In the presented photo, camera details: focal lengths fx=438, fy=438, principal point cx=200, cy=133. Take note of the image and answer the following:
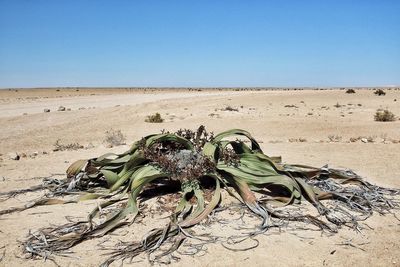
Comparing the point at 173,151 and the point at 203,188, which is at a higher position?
the point at 173,151

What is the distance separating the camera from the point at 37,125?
1448 centimetres

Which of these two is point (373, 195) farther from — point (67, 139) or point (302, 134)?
point (67, 139)

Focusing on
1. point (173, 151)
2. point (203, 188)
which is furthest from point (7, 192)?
point (203, 188)

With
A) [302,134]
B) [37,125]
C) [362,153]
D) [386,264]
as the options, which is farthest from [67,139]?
[386,264]

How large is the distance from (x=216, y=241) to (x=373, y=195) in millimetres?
1962

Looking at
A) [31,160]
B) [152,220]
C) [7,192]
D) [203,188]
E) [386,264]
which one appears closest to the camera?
[386,264]

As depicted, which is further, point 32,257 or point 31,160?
point 31,160

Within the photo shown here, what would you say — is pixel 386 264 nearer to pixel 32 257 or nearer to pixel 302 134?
pixel 32 257

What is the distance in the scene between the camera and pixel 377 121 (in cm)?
1398

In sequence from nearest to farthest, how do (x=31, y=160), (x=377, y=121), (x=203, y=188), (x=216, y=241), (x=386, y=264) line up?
(x=386, y=264) → (x=216, y=241) → (x=203, y=188) → (x=31, y=160) → (x=377, y=121)

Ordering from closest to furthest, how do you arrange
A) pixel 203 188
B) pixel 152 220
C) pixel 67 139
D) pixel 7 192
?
1. pixel 152 220
2. pixel 203 188
3. pixel 7 192
4. pixel 67 139

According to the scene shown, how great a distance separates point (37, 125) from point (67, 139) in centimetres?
363

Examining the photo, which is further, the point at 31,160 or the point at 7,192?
the point at 31,160

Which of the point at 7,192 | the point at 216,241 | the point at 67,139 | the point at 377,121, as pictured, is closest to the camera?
the point at 216,241
